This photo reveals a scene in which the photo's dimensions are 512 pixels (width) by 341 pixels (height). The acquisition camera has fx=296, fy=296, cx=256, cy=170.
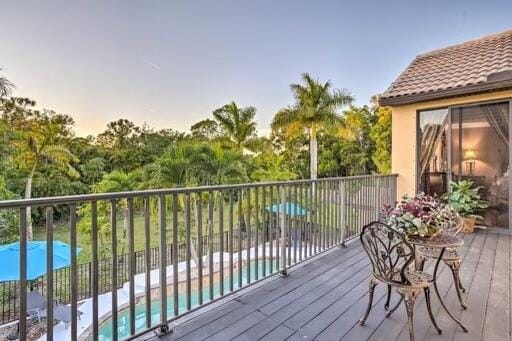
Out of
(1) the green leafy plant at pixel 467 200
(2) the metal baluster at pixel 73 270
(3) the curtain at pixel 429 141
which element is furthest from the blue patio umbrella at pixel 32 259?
(3) the curtain at pixel 429 141

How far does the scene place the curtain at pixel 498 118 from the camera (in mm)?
4859

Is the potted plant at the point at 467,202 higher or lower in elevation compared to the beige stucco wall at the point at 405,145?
lower

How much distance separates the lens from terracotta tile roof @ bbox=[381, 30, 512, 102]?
16.5 ft

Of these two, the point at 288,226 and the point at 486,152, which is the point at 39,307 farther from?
the point at 486,152

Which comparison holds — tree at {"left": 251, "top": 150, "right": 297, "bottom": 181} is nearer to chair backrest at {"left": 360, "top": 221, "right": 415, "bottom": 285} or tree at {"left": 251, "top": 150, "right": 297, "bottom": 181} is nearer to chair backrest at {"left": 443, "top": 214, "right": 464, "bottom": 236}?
chair backrest at {"left": 443, "top": 214, "right": 464, "bottom": 236}

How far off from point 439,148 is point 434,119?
21.9 inches

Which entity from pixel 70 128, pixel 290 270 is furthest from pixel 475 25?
pixel 70 128

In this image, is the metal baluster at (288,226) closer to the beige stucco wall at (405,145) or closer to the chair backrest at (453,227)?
the chair backrest at (453,227)

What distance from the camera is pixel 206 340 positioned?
2.02m

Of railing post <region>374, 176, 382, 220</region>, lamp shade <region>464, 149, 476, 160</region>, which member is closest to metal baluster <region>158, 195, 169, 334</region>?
railing post <region>374, 176, 382, 220</region>

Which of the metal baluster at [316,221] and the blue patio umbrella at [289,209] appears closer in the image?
the blue patio umbrella at [289,209]

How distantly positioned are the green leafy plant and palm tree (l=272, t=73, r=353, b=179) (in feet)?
37.8

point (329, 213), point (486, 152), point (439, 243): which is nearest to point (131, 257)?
point (439, 243)

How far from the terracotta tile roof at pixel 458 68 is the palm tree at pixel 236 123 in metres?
Result: 9.66
